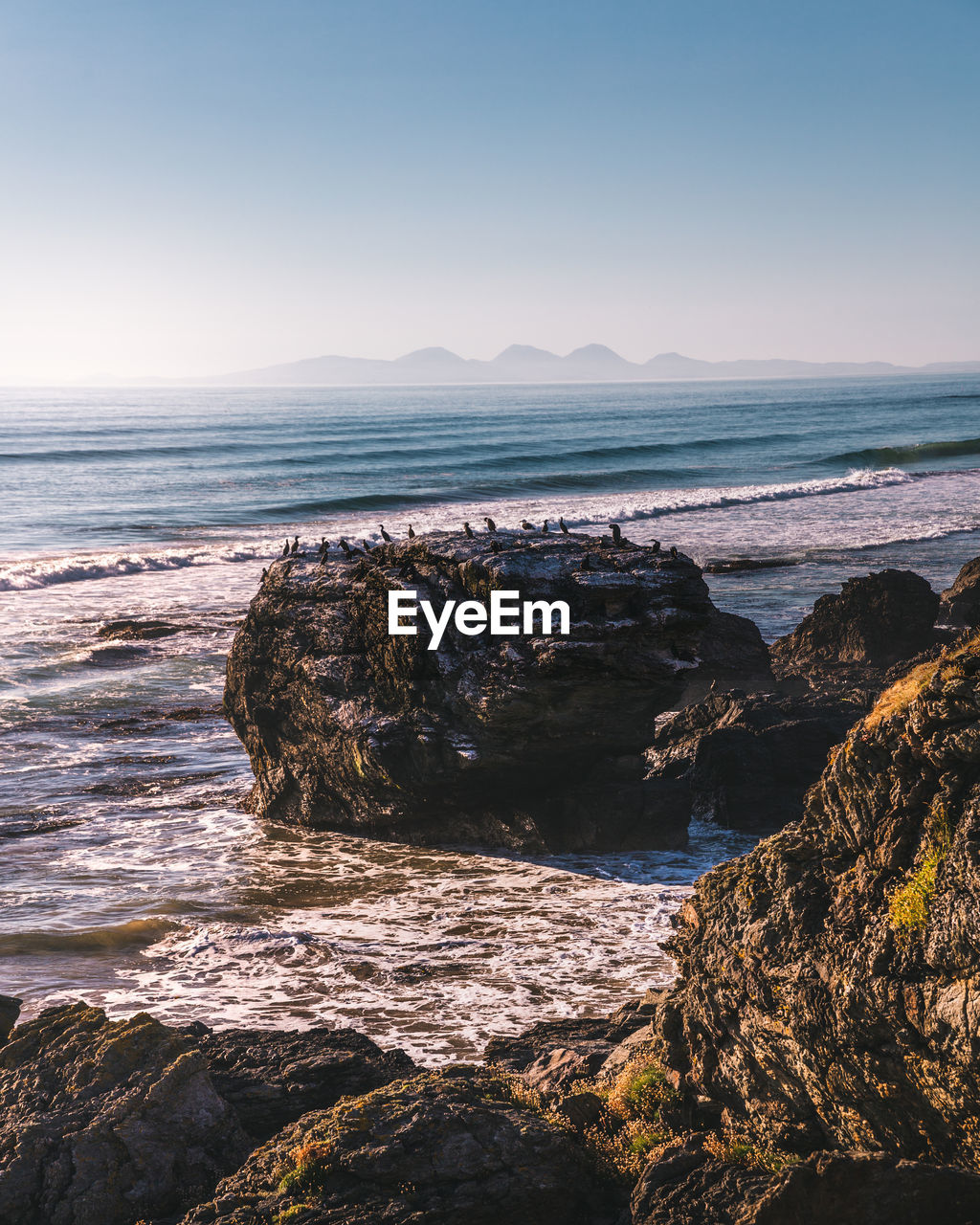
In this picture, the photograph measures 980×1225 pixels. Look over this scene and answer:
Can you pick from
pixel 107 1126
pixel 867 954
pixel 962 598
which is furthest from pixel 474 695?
pixel 962 598

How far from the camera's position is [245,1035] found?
748 centimetres

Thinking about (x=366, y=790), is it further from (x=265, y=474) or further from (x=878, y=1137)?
(x=265, y=474)

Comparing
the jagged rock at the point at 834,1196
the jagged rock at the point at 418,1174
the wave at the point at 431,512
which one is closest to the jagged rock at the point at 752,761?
the jagged rock at the point at 418,1174

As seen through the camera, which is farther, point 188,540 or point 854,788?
point 188,540

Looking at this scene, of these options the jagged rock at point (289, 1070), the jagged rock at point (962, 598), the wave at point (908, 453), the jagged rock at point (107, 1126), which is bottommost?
the jagged rock at point (289, 1070)

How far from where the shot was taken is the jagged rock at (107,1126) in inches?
220

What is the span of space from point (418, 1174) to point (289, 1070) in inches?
75.6

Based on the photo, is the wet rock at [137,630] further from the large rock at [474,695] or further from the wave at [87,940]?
the wave at [87,940]

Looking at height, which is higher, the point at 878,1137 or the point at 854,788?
the point at 854,788

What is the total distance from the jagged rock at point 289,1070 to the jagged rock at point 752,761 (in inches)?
251

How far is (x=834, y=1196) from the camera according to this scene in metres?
4.31

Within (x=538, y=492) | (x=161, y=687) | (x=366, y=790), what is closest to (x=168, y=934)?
(x=366, y=790)

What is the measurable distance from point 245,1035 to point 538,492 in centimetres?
4806

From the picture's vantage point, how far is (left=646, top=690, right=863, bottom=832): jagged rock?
508 inches
